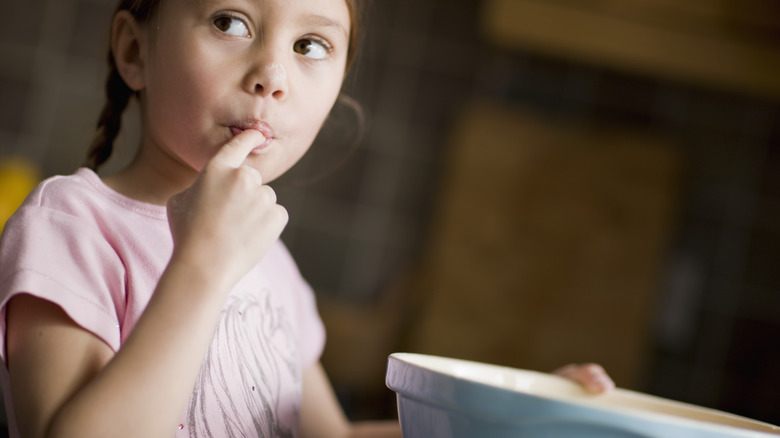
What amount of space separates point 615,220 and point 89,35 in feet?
5.09

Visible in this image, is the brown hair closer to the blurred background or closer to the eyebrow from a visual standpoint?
the eyebrow

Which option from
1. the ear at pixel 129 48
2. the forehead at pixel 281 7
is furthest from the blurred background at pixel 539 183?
the forehead at pixel 281 7

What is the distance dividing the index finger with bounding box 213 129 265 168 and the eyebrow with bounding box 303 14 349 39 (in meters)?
0.09

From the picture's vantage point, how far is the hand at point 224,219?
44 centimetres

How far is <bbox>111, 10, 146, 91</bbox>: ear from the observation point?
58 centimetres

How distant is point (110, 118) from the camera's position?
645 mm

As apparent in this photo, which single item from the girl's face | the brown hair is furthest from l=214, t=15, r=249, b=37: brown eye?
the brown hair

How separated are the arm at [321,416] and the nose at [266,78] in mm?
328

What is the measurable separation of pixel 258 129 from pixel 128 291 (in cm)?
13

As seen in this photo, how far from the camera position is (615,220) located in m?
2.04

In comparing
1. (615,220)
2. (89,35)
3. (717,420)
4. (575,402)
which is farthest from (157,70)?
(89,35)

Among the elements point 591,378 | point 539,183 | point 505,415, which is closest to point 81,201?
point 505,415

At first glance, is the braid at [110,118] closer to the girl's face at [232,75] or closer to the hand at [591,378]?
the girl's face at [232,75]

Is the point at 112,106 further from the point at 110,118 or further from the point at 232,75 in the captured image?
the point at 232,75
